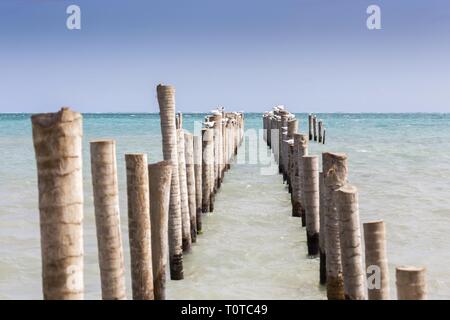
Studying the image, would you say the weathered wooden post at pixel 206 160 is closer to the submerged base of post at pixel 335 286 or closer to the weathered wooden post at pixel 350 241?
the submerged base of post at pixel 335 286

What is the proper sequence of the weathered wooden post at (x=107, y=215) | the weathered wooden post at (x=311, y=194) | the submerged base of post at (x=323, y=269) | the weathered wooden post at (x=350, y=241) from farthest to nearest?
the weathered wooden post at (x=311, y=194), the submerged base of post at (x=323, y=269), the weathered wooden post at (x=350, y=241), the weathered wooden post at (x=107, y=215)

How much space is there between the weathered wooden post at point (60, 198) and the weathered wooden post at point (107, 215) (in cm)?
114

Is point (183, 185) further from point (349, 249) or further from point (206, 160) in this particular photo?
point (349, 249)

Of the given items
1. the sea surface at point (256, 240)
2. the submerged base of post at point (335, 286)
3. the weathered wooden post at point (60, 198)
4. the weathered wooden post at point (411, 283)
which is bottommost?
the sea surface at point (256, 240)

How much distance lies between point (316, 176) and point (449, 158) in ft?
80.3

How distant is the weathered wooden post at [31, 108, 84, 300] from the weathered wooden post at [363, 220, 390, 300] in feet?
8.11

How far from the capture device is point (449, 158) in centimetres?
3195

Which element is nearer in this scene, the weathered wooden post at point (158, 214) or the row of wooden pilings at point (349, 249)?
the row of wooden pilings at point (349, 249)

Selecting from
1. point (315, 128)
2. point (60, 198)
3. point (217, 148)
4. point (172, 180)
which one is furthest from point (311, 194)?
point (315, 128)

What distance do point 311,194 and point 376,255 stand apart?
4439mm

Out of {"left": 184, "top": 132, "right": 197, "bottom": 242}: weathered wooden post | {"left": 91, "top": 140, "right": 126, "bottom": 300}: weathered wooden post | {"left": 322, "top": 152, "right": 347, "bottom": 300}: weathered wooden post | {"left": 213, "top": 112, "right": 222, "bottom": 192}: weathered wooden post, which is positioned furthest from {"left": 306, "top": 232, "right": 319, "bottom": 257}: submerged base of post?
{"left": 213, "top": 112, "right": 222, "bottom": 192}: weathered wooden post

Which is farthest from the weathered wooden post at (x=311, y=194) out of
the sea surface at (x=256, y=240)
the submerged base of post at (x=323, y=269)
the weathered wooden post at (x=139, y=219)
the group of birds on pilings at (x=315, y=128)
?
the group of birds on pilings at (x=315, y=128)

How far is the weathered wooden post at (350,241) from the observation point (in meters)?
5.96
